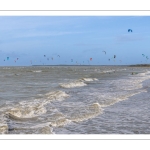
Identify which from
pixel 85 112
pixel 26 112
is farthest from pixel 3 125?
pixel 85 112

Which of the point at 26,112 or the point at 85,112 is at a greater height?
the point at 26,112

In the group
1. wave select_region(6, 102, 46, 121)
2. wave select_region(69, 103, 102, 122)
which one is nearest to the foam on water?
wave select_region(6, 102, 46, 121)

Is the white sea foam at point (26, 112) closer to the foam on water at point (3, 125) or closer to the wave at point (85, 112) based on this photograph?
the foam on water at point (3, 125)

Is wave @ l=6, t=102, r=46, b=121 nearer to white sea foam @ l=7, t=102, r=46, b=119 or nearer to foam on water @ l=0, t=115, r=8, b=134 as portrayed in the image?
white sea foam @ l=7, t=102, r=46, b=119

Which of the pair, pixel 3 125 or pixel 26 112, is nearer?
pixel 3 125

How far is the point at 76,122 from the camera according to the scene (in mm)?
7672

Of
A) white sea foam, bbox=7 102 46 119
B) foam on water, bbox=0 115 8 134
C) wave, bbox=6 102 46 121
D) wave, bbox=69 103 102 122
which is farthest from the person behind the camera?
white sea foam, bbox=7 102 46 119

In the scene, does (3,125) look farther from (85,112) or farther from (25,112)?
(85,112)

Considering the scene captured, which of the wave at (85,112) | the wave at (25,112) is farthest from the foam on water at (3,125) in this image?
the wave at (85,112)

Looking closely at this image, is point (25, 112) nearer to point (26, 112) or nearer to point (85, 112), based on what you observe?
point (26, 112)

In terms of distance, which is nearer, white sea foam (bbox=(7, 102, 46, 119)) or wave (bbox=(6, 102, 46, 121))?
wave (bbox=(6, 102, 46, 121))
